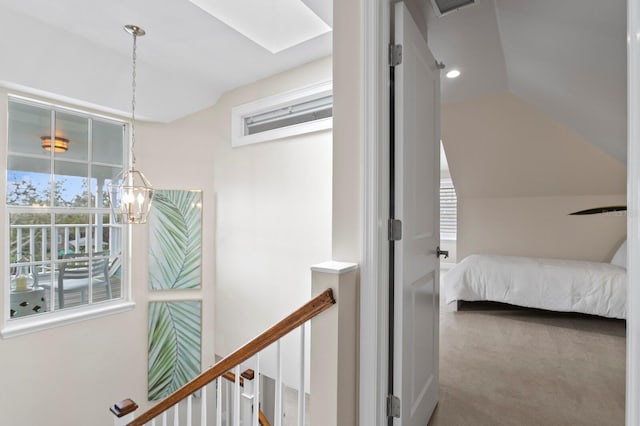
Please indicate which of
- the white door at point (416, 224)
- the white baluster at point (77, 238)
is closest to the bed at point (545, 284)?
the white door at point (416, 224)

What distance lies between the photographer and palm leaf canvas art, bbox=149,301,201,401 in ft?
12.4

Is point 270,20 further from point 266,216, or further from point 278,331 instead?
point 278,331

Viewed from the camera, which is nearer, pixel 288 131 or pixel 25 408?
pixel 25 408

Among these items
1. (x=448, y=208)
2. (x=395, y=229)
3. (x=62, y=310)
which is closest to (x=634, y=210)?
(x=395, y=229)

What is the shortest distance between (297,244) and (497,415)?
206 centimetres

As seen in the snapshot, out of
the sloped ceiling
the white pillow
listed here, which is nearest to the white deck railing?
the sloped ceiling

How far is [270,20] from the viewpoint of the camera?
2.59 meters

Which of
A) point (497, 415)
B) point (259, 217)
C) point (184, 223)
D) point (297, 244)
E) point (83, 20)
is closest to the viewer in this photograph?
point (497, 415)

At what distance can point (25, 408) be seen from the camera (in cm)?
289

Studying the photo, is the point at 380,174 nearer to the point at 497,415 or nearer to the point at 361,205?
the point at 361,205

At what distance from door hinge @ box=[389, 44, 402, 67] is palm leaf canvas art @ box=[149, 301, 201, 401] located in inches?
140

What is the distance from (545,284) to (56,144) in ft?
16.9

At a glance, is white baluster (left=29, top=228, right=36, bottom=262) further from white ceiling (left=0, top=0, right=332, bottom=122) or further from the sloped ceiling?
the sloped ceiling

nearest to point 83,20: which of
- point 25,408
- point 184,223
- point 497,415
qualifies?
point 184,223
